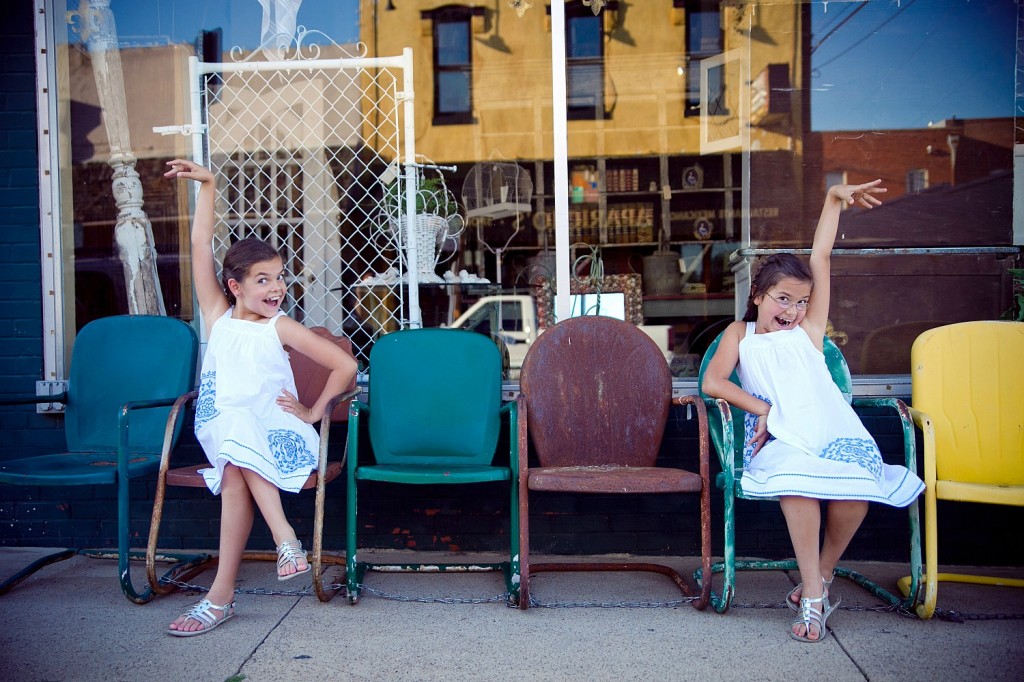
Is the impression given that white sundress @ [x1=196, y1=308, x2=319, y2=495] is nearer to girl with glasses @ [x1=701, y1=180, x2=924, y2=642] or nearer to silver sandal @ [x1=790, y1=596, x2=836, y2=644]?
girl with glasses @ [x1=701, y1=180, x2=924, y2=642]

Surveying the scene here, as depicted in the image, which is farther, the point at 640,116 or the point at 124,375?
the point at 640,116

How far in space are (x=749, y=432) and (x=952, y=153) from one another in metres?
2.23

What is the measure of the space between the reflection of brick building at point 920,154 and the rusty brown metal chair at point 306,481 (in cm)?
283

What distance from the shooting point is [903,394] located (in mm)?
3736

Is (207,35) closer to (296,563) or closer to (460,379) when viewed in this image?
(460,379)

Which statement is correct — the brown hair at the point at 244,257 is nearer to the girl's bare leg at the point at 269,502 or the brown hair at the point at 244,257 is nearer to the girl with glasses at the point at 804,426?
the girl's bare leg at the point at 269,502

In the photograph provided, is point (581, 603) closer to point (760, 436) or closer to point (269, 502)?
point (760, 436)

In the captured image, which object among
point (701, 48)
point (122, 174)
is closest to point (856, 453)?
point (122, 174)

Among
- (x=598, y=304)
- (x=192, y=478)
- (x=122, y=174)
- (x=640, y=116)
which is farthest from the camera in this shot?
(x=640, y=116)

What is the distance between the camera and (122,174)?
3998 mm

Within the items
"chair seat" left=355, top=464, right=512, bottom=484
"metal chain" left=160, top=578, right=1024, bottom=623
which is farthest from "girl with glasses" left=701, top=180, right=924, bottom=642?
"chair seat" left=355, top=464, right=512, bottom=484

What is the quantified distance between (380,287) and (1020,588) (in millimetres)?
3066

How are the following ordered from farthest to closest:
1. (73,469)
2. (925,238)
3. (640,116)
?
(640,116)
(925,238)
(73,469)

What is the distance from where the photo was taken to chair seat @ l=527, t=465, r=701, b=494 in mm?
2787
